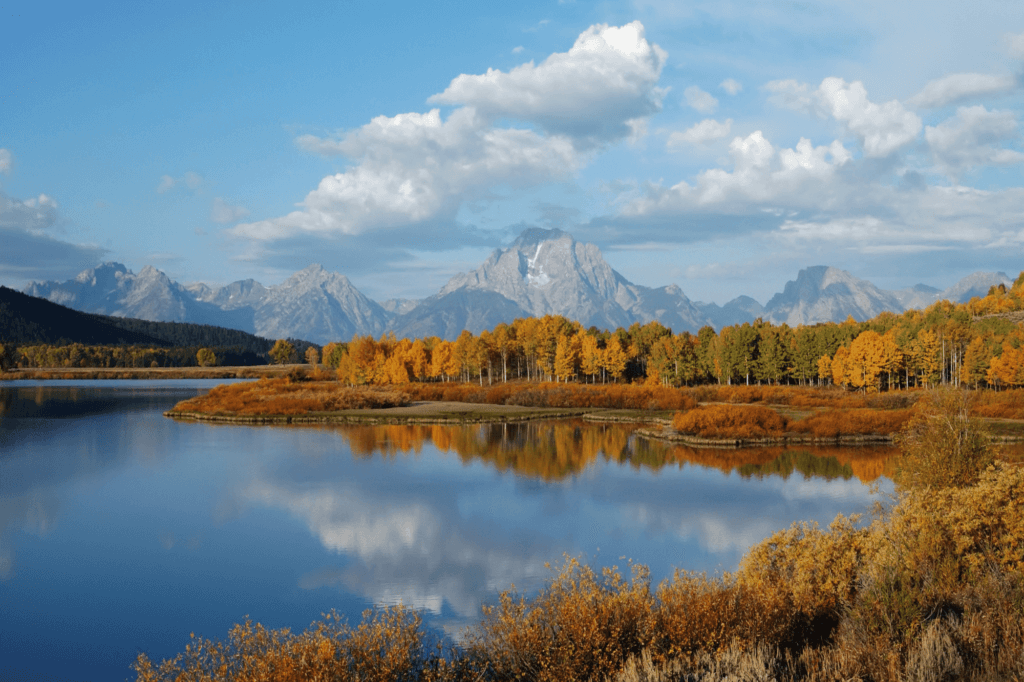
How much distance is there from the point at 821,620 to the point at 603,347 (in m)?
109

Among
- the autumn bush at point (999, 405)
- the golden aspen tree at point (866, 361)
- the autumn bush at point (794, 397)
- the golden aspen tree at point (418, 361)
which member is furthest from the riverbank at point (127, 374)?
the autumn bush at point (999, 405)

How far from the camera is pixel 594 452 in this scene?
42.8m

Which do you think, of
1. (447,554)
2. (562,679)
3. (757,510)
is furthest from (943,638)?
(757,510)

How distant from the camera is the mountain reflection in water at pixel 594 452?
1436 inches

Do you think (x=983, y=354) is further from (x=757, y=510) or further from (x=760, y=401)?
(x=757, y=510)

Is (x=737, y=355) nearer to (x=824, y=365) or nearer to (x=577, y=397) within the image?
(x=824, y=365)

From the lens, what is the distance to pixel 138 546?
2178 cm

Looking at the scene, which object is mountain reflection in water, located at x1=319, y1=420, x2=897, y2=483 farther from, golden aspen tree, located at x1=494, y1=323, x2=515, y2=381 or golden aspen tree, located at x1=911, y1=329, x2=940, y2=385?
golden aspen tree, located at x1=494, y1=323, x2=515, y2=381

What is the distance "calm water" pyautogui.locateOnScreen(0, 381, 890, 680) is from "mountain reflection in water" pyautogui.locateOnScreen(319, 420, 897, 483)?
0.32 meters

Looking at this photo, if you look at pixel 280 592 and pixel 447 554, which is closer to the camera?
pixel 280 592

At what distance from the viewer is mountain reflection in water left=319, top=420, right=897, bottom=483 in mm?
36469

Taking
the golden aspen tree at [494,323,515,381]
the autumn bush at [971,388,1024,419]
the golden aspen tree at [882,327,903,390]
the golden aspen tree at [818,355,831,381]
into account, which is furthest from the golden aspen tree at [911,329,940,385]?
the golden aspen tree at [494,323,515,381]

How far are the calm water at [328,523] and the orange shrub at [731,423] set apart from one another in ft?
14.4

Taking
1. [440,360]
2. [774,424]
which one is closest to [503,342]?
[440,360]
